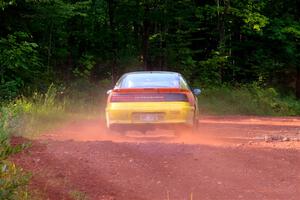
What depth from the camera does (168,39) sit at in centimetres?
3169

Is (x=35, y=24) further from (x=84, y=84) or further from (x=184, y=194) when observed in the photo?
(x=184, y=194)

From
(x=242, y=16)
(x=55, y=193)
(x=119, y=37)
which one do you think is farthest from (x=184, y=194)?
(x=242, y=16)

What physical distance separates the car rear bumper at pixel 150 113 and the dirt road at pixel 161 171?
1.92 meters

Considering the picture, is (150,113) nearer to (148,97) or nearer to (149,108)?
(149,108)

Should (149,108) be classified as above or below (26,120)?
above

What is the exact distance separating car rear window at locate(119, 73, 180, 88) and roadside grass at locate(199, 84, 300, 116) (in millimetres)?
10792

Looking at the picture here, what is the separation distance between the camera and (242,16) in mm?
33219

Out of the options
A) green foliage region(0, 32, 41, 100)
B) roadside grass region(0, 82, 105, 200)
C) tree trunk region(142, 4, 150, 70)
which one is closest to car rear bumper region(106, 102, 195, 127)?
roadside grass region(0, 82, 105, 200)

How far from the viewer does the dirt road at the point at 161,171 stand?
711cm

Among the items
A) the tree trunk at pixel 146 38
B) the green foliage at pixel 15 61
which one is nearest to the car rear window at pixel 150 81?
the green foliage at pixel 15 61

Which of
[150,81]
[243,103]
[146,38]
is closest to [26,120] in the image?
[150,81]

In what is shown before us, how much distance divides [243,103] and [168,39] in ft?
24.8

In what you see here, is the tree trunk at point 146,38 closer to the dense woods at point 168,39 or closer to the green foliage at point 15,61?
the dense woods at point 168,39

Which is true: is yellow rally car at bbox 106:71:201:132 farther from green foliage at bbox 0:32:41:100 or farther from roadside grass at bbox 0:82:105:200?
green foliage at bbox 0:32:41:100
